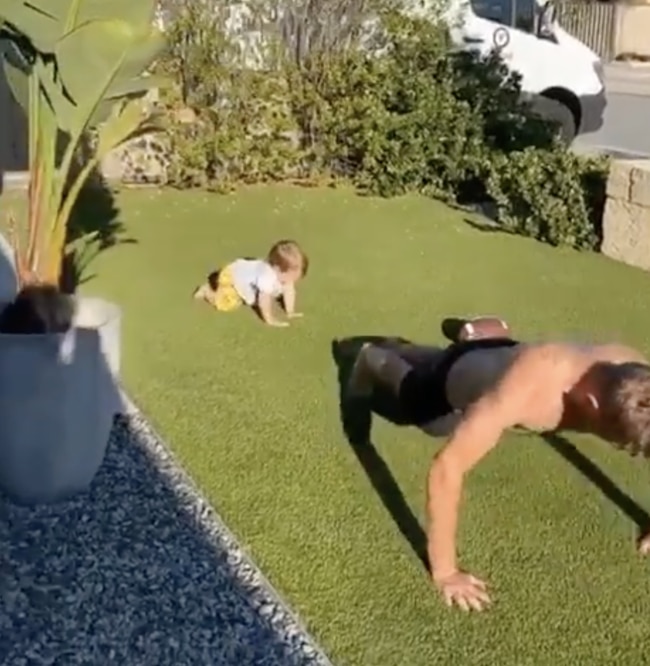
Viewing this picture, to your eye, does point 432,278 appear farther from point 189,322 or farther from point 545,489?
point 545,489

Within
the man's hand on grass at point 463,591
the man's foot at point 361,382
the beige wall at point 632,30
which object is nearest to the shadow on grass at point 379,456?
the man's foot at point 361,382

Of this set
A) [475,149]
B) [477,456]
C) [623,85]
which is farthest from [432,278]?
[623,85]

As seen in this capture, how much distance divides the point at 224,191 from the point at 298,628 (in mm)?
8184

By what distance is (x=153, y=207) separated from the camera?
10930mm

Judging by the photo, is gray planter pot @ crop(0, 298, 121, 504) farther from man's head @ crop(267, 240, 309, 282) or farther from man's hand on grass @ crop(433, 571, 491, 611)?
man's head @ crop(267, 240, 309, 282)

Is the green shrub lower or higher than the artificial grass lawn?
higher

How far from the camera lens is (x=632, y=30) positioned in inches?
1096

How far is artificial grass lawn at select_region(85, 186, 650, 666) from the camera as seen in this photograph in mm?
4004

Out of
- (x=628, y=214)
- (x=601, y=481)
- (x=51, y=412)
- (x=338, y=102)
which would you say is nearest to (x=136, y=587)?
(x=51, y=412)

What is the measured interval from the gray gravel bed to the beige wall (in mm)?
24337

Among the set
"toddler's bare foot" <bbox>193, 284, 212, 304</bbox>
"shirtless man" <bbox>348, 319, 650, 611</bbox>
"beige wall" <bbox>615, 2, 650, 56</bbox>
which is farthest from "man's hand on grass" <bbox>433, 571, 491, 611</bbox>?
"beige wall" <bbox>615, 2, 650, 56</bbox>

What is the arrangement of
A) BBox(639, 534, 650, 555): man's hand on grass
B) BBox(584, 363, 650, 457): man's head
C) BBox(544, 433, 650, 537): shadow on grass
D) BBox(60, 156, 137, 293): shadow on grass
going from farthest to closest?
1. BBox(60, 156, 137, 293): shadow on grass
2. BBox(544, 433, 650, 537): shadow on grass
3. BBox(639, 534, 650, 555): man's hand on grass
4. BBox(584, 363, 650, 457): man's head

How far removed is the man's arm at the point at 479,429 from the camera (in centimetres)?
381

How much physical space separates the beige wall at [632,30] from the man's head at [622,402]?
971 inches
